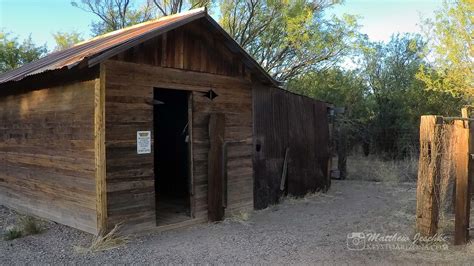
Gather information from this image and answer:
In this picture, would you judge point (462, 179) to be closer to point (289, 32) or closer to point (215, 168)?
point (215, 168)

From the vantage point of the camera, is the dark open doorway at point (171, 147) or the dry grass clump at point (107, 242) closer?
the dry grass clump at point (107, 242)

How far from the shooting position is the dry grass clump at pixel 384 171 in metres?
14.4

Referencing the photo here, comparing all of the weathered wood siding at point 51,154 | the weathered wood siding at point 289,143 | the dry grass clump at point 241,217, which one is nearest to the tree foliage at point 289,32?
the weathered wood siding at point 289,143

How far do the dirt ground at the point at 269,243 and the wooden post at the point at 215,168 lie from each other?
0.32 m

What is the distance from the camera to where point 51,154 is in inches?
308

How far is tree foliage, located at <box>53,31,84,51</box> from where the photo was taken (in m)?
26.3

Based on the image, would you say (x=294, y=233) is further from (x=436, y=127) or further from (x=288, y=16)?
(x=288, y=16)

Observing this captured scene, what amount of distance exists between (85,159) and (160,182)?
4.68 m

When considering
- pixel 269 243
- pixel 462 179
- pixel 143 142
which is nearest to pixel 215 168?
pixel 143 142

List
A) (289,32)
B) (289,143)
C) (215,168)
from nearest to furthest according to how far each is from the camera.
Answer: (215,168)
(289,143)
(289,32)

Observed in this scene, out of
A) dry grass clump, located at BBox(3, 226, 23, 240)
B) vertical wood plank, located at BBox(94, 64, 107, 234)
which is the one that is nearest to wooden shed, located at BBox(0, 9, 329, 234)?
vertical wood plank, located at BBox(94, 64, 107, 234)

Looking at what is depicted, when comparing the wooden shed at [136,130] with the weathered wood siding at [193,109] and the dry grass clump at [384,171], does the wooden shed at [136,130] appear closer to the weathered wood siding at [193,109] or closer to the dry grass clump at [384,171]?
the weathered wood siding at [193,109]

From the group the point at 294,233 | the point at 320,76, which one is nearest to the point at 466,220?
the point at 294,233

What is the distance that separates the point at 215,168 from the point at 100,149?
237 cm
